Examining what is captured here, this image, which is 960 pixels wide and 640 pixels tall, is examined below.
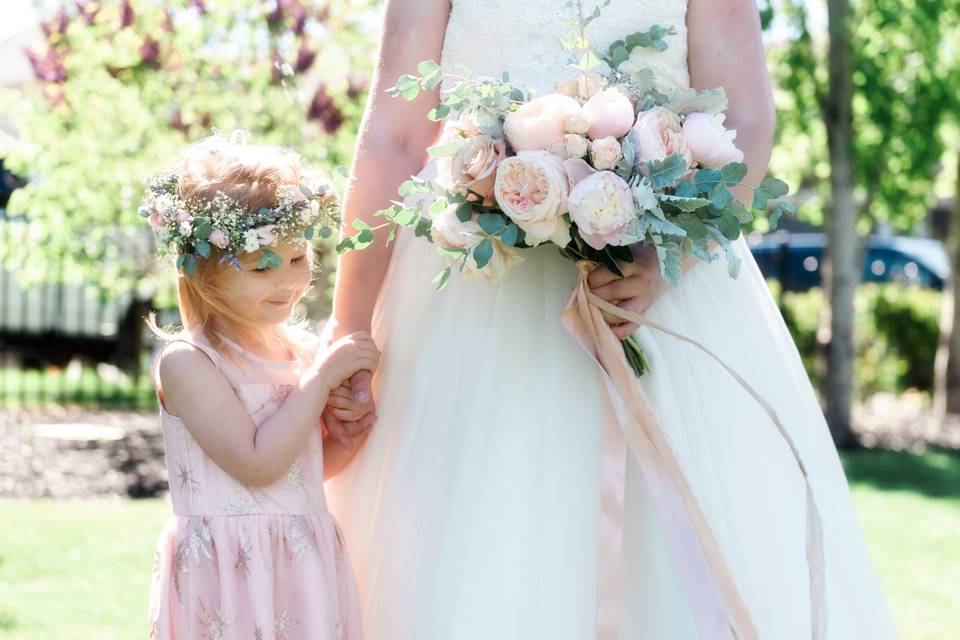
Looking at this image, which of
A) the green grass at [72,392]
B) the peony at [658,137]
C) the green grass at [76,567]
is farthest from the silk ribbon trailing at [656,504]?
the green grass at [72,392]

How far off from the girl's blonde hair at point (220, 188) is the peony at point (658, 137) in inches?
35.7

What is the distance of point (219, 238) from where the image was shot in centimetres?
279

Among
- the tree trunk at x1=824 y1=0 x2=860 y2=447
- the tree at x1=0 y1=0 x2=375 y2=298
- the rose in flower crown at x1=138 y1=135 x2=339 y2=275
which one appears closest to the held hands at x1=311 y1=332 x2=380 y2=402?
the rose in flower crown at x1=138 y1=135 x2=339 y2=275

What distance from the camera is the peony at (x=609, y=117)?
2.38 metres

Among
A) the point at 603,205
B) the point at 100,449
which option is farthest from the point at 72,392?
the point at 603,205

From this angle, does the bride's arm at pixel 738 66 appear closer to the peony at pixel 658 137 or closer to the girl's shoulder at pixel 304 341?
the peony at pixel 658 137

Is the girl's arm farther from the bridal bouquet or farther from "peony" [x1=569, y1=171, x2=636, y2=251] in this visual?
"peony" [x1=569, y1=171, x2=636, y2=251]

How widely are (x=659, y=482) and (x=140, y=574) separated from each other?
3.83m

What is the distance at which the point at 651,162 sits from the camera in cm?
235

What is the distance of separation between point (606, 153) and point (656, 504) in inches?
28.5

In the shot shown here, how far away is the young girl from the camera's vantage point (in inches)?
110

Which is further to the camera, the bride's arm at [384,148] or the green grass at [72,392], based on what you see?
the green grass at [72,392]

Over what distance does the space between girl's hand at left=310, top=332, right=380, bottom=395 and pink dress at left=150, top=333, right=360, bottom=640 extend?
0.13 meters

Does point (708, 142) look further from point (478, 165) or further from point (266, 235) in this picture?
point (266, 235)
